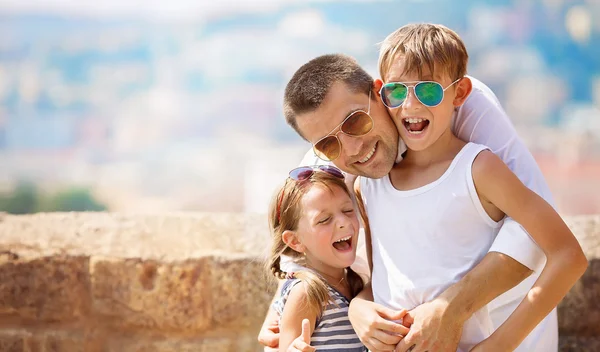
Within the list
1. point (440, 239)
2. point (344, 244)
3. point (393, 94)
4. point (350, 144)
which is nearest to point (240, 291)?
point (344, 244)

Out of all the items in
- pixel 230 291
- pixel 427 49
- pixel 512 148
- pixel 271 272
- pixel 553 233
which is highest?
pixel 427 49

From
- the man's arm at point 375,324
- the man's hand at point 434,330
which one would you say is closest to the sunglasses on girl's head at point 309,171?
the man's arm at point 375,324

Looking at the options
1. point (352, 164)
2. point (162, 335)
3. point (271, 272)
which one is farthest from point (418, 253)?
point (162, 335)

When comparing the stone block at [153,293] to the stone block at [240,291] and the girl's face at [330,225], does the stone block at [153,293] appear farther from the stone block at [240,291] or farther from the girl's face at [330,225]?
the girl's face at [330,225]

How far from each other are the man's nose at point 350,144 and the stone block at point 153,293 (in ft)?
3.79

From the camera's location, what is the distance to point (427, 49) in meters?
2.62

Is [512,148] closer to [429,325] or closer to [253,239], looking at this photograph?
[429,325]

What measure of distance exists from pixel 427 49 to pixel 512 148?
0.54m

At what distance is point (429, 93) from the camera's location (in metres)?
2.60

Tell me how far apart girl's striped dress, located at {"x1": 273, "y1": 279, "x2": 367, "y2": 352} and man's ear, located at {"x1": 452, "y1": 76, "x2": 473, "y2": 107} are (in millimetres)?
868

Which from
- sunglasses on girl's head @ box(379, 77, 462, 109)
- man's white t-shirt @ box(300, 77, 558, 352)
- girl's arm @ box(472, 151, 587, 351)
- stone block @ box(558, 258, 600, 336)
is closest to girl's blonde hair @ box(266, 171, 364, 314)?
man's white t-shirt @ box(300, 77, 558, 352)

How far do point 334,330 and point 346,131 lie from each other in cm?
75

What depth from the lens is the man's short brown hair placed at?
2.89 meters

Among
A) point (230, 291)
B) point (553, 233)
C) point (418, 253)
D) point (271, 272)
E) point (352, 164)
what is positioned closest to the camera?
point (553, 233)
